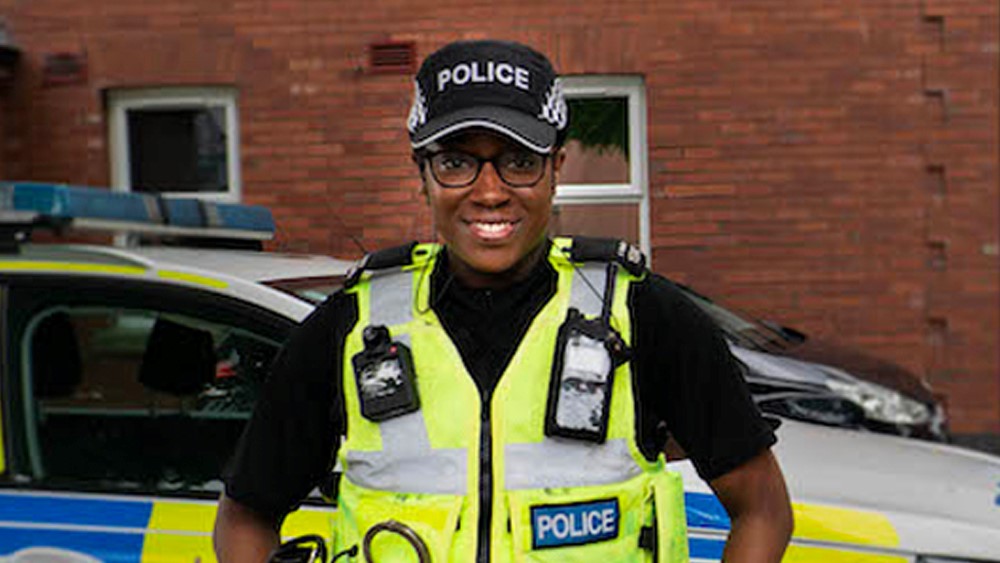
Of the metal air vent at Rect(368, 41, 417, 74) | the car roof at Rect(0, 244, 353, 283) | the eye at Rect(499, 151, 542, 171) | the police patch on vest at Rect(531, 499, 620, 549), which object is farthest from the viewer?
the metal air vent at Rect(368, 41, 417, 74)

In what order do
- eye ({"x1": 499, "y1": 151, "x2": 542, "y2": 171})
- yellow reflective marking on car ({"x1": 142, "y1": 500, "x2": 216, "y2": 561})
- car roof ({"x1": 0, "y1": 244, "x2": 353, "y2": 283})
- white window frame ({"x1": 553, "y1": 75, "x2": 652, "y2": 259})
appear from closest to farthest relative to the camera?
eye ({"x1": 499, "y1": 151, "x2": 542, "y2": 171})
yellow reflective marking on car ({"x1": 142, "y1": 500, "x2": 216, "y2": 561})
car roof ({"x1": 0, "y1": 244, "x2": 353, "y2": 283})
white window frame ({"x1": 553, "y1": 75, "x2": 652, "y2": 259})

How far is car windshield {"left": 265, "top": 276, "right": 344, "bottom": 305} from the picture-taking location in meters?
2.73

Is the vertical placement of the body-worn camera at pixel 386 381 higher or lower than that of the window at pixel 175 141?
lower

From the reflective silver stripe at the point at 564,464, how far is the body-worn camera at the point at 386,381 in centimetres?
15

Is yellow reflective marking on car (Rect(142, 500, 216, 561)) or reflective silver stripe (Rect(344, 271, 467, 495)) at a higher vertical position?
reflective silver stripe (Rect(344, 271, 467, 495))

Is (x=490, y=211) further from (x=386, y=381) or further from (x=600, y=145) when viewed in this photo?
(x=600, y=145)

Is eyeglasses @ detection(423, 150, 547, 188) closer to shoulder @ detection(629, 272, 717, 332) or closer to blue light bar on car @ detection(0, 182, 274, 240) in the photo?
shoulder @ detection(629, 272, 717, 332)

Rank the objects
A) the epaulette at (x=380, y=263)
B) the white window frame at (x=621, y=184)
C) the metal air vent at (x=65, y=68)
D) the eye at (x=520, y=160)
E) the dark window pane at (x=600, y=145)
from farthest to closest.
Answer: the metal air vent at (x=65, y=68) < the white window frame at (x=621, y=184) < the dark window pane at (x=600, y=145) < the epaulette at (x=380, y=263) < the eye at (x=520, y=160)

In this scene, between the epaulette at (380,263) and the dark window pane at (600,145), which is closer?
the epaulette at (380,263)

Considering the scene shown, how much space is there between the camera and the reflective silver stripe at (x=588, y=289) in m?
1.57

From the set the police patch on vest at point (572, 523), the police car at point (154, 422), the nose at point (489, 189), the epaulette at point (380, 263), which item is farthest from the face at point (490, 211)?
→ the police car at point (154, 422)

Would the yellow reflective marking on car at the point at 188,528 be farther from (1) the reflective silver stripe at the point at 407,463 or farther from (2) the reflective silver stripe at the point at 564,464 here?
(2) the reflective silver stripe at the point at 564,464

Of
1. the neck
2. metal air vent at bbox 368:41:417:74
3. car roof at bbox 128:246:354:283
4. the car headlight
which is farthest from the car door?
the car headlight

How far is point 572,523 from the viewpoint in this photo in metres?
1.48
